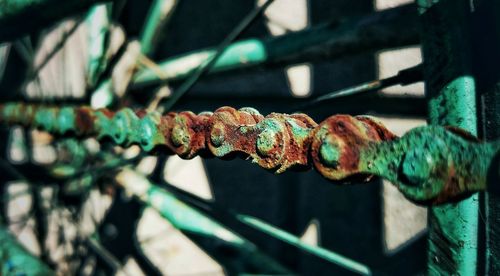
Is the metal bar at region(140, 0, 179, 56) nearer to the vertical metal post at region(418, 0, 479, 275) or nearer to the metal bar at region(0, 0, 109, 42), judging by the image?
the metal bar at region(0, 0, 109, 42)

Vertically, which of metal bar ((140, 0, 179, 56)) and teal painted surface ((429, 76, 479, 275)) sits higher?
metal bar ((140, 0, 179, 56))

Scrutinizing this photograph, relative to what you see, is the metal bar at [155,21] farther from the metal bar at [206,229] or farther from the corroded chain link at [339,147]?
the corroded chain link at [339,147]

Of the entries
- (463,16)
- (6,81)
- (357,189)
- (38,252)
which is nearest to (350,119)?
(463,16)

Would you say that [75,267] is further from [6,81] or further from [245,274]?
[245,274]

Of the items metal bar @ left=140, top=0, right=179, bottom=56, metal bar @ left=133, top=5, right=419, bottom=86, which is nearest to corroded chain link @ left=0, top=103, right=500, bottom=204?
metal bar @ left=133, top=5, right=419, bottom=86

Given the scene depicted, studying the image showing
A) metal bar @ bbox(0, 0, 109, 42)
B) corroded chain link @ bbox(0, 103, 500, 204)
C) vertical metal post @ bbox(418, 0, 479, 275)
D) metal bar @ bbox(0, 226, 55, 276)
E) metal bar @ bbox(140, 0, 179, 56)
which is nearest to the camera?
corroded chain link @ bbox(0, 103, 500, 204)

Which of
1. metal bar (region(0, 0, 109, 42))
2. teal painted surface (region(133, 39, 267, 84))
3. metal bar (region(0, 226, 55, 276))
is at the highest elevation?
metal bar (region(0, 0, 109, 42))

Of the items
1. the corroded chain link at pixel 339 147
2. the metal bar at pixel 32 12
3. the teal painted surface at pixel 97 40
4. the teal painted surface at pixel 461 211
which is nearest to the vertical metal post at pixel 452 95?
the teal painted surface at pixel 461 211
